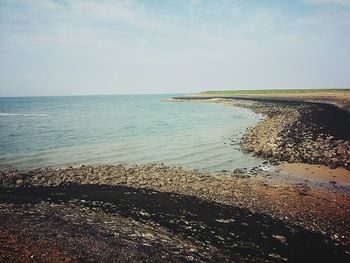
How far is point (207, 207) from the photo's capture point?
1426cm

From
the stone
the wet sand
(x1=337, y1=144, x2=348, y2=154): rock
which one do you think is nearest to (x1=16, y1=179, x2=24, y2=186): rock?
the stone

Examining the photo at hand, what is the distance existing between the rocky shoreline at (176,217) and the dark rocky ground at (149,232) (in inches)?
1.4

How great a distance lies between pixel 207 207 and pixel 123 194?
16.0 feet

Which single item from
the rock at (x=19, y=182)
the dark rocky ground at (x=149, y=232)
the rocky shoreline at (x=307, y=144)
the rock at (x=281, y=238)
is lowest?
the rock at (x=281, y=238)

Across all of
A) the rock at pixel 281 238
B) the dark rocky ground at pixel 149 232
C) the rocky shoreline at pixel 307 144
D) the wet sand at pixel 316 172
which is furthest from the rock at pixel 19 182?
the rocky shoreline at pixel 307 144

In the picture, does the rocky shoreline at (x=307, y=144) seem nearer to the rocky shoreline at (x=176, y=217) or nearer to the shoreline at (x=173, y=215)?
the shoreline at (x=173, y=215)

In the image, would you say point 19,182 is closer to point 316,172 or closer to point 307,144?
point 316,172

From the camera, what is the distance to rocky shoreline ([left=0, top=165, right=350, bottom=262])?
10.4 metres

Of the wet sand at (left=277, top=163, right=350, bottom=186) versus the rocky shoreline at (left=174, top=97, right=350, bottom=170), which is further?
the rocky shoreline at (left=174, top=97, right=350, bottom=170)

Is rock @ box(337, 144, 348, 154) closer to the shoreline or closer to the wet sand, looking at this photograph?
the shoreline

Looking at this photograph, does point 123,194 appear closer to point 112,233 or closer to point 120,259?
point 112,233

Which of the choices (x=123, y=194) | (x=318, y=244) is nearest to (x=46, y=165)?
(x=123, y=194)

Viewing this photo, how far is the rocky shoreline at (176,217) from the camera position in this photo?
10406 mm

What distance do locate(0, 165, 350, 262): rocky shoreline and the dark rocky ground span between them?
0.12 ft
